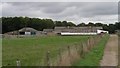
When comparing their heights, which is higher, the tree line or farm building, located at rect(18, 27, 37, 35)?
the tree line

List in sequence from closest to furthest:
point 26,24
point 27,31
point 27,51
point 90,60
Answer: point 90,60 < point 27,51 < point 27,31 < point 26,24

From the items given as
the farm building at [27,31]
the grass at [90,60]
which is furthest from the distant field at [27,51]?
the farm building at [27,31]

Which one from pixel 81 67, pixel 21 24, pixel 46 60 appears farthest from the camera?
pixel 21 24

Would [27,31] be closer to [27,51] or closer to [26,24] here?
[26,24]

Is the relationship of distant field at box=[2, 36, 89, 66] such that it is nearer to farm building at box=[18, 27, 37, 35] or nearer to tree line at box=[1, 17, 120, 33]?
tree line at box=[1, 17, 120, 33]

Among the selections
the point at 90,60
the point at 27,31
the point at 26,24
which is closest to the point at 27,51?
the point at 90,60

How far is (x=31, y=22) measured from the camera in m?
162

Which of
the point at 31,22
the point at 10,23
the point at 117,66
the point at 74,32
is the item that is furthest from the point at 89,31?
the point at 117,66

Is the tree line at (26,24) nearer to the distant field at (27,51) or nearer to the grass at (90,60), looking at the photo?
the distant field at (27,51)

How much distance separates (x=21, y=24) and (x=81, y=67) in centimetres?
14159

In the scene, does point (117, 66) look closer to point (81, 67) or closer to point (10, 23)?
point (81, 67)

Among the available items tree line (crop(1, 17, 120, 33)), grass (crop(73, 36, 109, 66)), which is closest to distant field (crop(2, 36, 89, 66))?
grass (crop(73, 36, 109, 66))

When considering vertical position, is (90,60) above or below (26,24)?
above

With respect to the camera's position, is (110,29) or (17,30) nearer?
(17,30)
